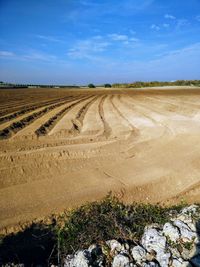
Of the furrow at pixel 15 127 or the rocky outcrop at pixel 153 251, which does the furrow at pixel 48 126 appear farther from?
the rocky outcrop at pixel 153 251

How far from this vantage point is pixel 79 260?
11.3ft

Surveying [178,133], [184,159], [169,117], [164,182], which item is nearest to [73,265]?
[164,182]

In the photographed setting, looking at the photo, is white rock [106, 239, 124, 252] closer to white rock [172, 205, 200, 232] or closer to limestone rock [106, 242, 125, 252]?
limestone rock [106, 242, 125, 252]

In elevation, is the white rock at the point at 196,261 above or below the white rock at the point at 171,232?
below

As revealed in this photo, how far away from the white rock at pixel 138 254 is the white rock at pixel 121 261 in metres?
0.10

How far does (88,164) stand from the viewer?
743 cm

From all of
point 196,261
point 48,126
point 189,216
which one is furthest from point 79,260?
point 48,126

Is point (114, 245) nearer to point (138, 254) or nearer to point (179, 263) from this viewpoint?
point (138, 254)

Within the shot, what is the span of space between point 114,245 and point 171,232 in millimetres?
739

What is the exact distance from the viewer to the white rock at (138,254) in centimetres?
338

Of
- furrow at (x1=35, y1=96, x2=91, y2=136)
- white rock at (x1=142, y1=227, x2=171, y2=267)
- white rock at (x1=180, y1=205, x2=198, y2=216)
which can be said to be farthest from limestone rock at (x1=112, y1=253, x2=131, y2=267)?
furrow at (x1=35, y1=96, x2=91, y2=136)

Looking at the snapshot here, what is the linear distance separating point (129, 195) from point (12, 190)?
2.42 m

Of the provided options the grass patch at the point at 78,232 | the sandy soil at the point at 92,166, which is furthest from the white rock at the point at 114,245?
the sandy soil at the point at 92,166

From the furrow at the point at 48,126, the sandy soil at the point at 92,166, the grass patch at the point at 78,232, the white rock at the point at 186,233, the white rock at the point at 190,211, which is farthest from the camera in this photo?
the furrow at the point at 48,126
